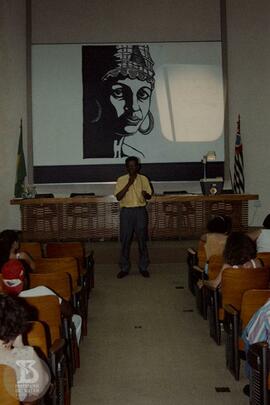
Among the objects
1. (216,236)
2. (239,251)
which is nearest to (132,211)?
(216,236)

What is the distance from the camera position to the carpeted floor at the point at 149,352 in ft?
13.4

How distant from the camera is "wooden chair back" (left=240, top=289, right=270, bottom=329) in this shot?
147 inches

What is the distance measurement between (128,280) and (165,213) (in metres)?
3.55

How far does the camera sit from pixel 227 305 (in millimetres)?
4316

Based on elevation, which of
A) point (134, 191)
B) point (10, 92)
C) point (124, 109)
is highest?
point (10, 92)

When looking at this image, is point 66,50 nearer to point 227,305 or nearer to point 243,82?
point 243,82

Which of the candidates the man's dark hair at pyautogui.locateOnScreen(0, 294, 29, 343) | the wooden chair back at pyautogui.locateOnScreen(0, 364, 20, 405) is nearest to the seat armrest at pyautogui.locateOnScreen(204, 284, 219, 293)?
the man's dark hair at pyautogui.locateOnScreen(0, 294, 29, 343)

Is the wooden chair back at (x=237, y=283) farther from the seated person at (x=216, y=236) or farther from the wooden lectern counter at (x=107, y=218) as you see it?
the wooden lectern counter at (x=107, y=218)

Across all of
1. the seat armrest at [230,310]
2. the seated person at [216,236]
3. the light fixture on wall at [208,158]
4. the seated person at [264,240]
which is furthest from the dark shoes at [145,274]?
the light fixture on wall at [208,158]

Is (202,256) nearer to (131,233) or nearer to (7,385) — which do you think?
(131,233)

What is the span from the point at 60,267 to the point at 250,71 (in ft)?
29.1

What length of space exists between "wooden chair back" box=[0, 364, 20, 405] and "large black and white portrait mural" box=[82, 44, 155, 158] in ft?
34.8

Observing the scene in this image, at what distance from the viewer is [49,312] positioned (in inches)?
151
